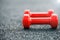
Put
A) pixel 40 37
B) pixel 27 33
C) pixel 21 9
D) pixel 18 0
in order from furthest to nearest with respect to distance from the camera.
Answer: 1. pixel 18 0
2. pixel 21 9
3. pixel 27 33
4. pixel 40 37

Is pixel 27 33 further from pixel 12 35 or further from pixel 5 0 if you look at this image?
pixel 5 0

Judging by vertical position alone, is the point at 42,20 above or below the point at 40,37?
above

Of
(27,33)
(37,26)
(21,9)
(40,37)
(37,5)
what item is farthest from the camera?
(37,5)

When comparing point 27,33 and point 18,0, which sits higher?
point 18,0

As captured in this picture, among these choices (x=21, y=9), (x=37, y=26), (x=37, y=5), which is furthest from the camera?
(x=37, y=5)

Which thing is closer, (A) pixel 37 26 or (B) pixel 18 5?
(A) pixel 37 26

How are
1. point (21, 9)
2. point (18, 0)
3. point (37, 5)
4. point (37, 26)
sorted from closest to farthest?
point (37, 26)
point (21, 9)
point (37, 5)
point (18, 0)

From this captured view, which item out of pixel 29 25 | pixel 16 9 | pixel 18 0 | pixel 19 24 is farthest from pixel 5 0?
pixel 29 25

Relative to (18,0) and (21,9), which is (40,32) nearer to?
(21,9)

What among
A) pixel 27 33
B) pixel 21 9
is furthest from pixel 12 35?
pixel 21 9
